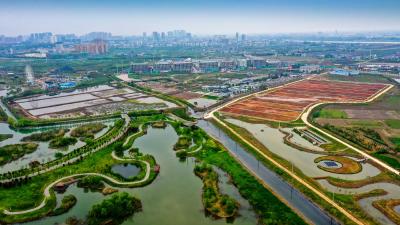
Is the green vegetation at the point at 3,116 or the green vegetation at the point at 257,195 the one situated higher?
the green vegetation at the point at 3,116

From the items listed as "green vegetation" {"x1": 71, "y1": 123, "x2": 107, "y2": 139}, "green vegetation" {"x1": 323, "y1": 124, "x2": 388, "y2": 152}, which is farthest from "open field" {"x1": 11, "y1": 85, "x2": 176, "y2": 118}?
"green vegetation" {"x1": 323, "y1": 124, "x2": 388, "y2": 152}

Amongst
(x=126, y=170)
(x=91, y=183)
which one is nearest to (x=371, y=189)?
(x=126, y=170)

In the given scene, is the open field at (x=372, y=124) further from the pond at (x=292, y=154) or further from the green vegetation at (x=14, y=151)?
the green vegetation at (x=14, y=151)

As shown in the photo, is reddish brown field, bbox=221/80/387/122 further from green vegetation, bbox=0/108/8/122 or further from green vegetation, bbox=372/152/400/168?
green vegetation, bbox=0/108/8/122

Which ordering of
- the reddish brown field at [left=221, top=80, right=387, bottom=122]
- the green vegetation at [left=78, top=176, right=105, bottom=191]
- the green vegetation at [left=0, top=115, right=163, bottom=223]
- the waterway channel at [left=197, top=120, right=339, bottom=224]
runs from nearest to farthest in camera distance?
1. the waterway channel at [left=197, top=120, right=339, bottom=224]
2. the green vegetation at [left=0, top=115, right=163, bottom=223]
3. the green vegetation at [left=78, top=176, right=105, bottom=191]
4. the reddish brown field at [left=221, top=80, right=387, bottom=122]

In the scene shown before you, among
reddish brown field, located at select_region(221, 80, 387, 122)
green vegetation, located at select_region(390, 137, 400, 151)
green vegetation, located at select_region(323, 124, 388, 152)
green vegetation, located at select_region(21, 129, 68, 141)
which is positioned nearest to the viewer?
green vegetation, located at select_region(323, 124, 388, 152)

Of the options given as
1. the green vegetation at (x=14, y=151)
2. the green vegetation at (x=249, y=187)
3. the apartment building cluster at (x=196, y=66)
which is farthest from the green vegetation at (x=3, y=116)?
the apartment building cluster at (x=196, y=66)

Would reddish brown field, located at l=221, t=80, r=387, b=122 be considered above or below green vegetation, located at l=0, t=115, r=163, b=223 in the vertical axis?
above
